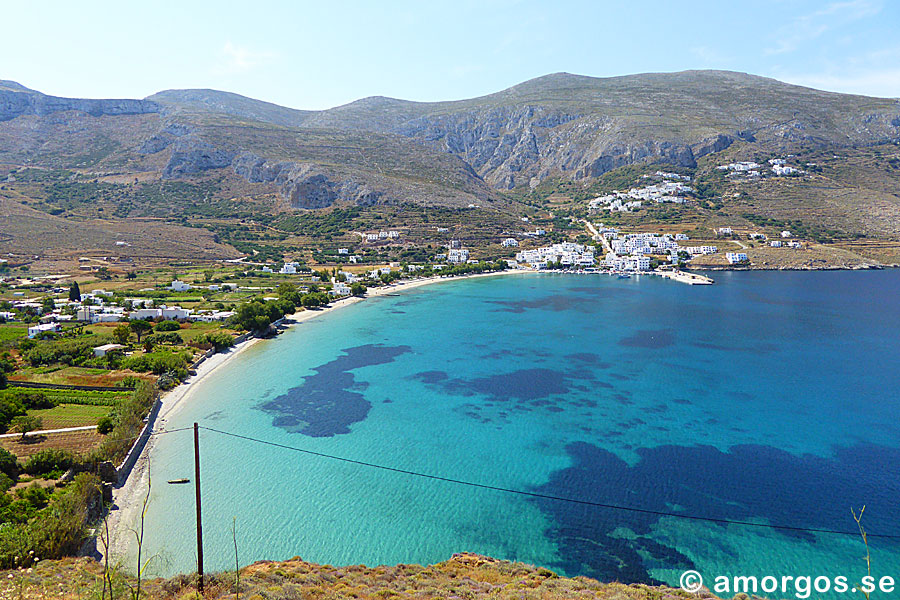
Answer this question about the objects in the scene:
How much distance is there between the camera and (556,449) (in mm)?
19625

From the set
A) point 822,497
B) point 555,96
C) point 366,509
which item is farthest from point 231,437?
point 555,96

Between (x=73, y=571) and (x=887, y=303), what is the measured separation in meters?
66.5

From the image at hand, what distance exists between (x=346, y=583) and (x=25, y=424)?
51.5 feet

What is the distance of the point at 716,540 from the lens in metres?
Answer: 13.6

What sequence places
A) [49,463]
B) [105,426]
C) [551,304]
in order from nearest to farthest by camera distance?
[49,463] < [105,426] < [551,304]

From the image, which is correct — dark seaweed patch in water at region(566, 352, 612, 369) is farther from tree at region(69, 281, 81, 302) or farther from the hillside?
the hillside

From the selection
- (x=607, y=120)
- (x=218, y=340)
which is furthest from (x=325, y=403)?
(x=607, y=120)

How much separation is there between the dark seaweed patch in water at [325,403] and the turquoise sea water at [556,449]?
0.15 meters

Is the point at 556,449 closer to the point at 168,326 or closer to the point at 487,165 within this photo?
the point at 168,326

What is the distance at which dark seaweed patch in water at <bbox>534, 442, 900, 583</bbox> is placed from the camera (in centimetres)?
1320

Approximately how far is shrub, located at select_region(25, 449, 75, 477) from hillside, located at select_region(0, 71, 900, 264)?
6567cm

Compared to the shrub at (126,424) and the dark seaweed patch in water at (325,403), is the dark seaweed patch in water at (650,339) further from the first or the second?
the shrub at (126,424)

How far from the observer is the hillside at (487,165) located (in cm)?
9044

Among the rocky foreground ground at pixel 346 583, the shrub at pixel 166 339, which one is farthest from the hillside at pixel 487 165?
the rocky foreground ground at pixel 346 583
